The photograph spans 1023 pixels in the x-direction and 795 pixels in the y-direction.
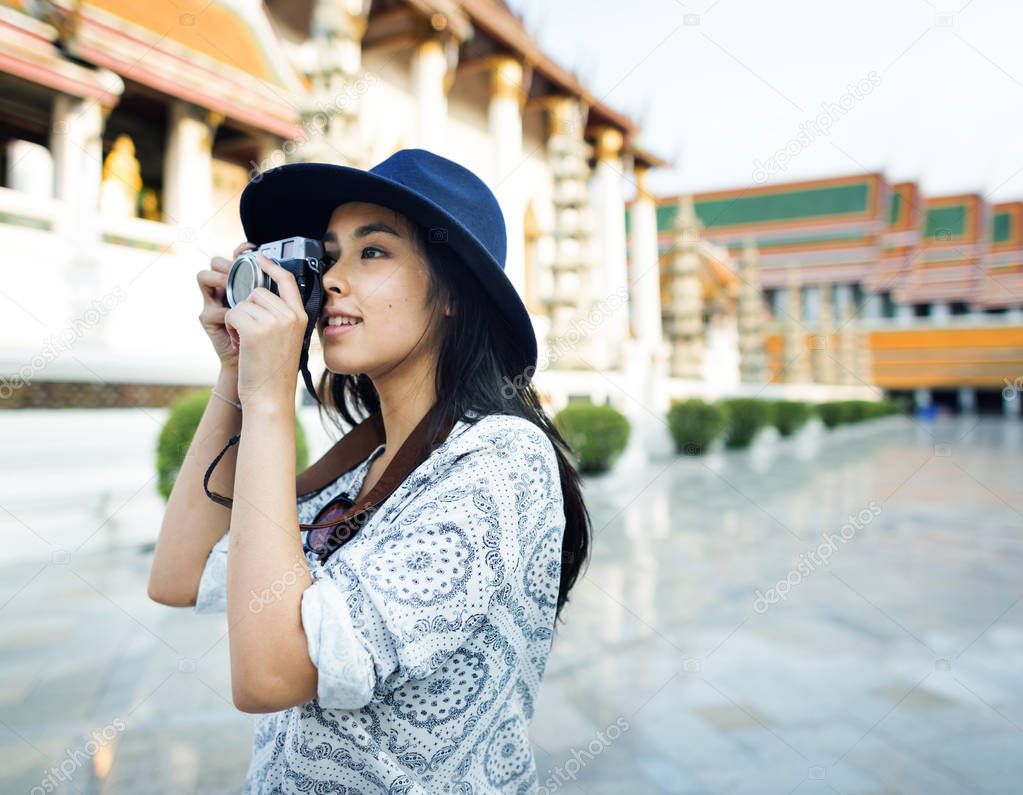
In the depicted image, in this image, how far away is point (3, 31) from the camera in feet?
18.7

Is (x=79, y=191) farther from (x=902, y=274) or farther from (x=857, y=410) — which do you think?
(x=902, y=274)

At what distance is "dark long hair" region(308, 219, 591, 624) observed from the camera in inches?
46.6

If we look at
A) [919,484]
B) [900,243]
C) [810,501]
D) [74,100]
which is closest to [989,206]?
[900,243]

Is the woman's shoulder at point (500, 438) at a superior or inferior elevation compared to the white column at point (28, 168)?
inferior

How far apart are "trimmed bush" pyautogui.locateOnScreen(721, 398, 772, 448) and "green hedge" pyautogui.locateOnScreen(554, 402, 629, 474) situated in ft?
17.4

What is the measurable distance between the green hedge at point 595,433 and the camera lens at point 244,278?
7476 mm

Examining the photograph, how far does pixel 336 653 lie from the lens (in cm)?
84

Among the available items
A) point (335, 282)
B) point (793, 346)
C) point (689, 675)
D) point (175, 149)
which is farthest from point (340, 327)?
point (793, 346)

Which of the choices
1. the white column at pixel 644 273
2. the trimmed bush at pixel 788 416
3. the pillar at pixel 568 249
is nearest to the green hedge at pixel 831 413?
the trimmed bush at pixel 788 416

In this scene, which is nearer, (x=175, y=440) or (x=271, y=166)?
(x=175, y=440)

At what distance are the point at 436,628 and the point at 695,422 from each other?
11.8 meters

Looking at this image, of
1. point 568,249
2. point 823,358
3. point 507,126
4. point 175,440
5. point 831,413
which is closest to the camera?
point 175,440

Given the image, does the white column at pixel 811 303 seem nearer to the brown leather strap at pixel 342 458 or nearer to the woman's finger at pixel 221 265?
the brown leather strap at pixel 342 458

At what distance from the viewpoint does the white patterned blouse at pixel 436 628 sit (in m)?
0.86
